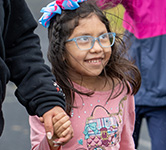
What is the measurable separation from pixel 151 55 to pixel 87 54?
1.13 meters

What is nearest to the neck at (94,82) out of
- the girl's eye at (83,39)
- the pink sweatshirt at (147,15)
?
the girl's eye at (83,39)

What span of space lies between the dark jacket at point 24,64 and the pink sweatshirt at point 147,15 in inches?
63.3

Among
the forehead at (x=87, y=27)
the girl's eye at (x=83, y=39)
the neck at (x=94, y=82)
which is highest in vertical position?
the forehead at (x=87, y=27)

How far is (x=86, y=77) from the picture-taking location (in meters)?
3.12

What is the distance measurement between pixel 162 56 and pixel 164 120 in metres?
0.58

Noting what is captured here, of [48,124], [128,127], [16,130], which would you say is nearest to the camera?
[48,124]

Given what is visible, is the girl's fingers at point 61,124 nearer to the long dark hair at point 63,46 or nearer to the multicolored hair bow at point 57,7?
the long dark hair at point 63,46

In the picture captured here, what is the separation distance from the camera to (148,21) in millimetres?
3922

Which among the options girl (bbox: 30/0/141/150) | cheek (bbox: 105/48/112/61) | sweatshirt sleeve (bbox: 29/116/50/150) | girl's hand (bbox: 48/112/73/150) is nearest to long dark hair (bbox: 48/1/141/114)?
girl (bbox: 30/0/141/150)

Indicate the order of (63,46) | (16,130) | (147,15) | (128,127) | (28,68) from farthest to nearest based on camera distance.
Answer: (16,130), (147,15), (128,127), (63,46), (28,68)

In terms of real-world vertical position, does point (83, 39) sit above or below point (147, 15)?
above

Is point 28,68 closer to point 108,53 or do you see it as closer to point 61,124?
point 61,124

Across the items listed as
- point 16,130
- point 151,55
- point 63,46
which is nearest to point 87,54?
point 63,46

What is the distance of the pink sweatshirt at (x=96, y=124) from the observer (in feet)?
9.55
